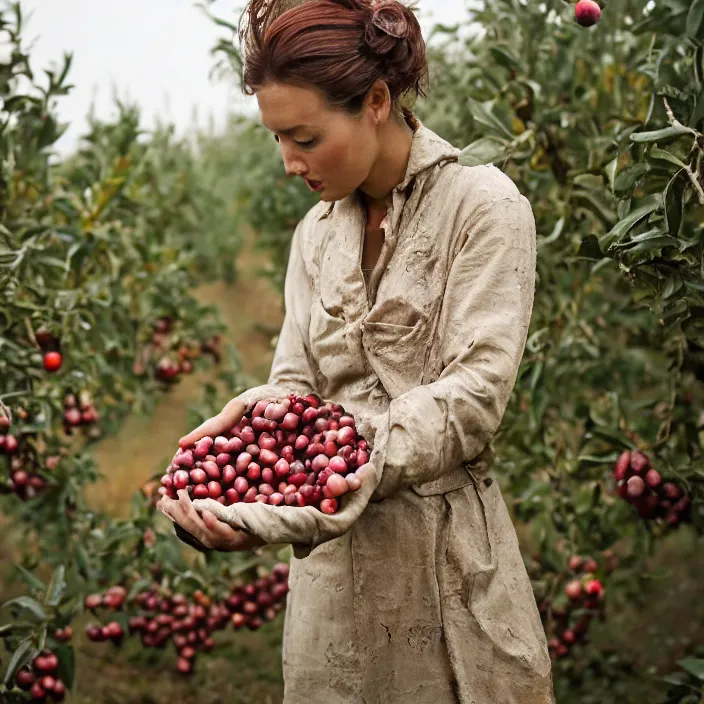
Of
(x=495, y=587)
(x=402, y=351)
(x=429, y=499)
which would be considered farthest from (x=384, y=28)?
(x=495, y=587)

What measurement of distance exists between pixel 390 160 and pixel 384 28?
0.72ft

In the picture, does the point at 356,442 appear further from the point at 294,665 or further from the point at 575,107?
the point at 575,107

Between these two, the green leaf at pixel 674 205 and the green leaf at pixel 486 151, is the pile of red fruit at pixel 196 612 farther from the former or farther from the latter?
the green leaf at pixel 674 205

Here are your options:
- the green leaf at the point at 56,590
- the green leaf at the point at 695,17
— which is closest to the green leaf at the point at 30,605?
the green leaf at the point at 56,590

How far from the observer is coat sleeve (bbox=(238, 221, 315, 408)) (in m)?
1.67

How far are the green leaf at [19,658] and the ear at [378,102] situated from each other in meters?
1.63

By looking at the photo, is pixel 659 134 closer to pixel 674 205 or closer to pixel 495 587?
pixel 674 205

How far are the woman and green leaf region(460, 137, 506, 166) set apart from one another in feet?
1.19

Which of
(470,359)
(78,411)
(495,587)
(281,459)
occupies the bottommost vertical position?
(495,587)

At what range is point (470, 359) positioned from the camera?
55.4 inches

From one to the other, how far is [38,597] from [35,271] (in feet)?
3.00

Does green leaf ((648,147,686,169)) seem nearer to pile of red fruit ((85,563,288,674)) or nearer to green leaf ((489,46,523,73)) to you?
green leaf ((489,46,523,73))

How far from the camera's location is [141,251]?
3361 mm

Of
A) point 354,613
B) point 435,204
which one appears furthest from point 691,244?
point 354,613
